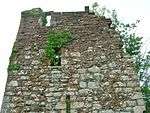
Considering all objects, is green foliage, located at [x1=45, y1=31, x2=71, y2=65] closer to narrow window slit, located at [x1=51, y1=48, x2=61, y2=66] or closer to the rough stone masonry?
narrow window slit, located at [x1=51, y1=48, x2=61, y2=66]

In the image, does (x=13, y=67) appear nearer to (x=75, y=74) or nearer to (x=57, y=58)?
(x=57, y=58)

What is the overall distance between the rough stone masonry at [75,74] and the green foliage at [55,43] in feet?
0.41

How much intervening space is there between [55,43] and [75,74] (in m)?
1.03

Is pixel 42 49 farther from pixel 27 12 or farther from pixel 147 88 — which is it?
pixel 147 88

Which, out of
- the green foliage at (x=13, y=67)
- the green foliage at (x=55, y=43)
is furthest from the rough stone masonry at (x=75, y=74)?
the green foliage at (x=55, y=43)

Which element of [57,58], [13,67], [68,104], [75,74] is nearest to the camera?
[68,104]

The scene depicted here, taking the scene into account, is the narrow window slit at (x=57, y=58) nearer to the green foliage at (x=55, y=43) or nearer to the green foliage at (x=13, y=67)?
the green foliage at (x=55, y=43)

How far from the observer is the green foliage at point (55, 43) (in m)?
9.48

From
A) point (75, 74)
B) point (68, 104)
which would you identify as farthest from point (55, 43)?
point (68, 104)

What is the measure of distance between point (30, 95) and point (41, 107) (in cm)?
40

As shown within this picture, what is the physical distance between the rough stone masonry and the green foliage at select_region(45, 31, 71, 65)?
124 mm

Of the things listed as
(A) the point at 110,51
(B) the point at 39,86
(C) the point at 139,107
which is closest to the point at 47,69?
(B) the point at 39,86

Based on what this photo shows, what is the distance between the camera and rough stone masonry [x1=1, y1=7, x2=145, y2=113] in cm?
862

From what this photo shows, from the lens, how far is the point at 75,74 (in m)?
9.12
